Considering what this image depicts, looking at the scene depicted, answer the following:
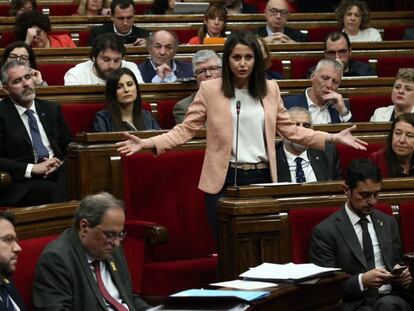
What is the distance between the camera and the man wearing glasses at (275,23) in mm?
5613

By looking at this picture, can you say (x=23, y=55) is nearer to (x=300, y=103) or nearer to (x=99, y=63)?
(x=99, y=63)

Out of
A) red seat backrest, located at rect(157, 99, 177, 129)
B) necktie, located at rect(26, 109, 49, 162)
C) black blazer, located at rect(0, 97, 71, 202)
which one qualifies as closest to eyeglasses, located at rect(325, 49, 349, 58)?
red seat backrest, located at rect(157, 99, 177, 129)

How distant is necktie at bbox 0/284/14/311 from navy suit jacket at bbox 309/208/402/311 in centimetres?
107

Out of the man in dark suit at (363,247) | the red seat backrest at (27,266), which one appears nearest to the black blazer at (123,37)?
the man in dark suit at (363,247)

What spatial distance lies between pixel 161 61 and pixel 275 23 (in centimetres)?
97

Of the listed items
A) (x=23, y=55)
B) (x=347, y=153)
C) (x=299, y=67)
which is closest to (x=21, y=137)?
(x=23, y=55)

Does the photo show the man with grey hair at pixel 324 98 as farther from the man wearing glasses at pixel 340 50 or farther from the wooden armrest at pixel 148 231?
the wooden armrest at pixel 148 231

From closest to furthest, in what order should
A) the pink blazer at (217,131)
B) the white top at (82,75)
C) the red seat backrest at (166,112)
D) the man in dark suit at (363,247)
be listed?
the man in dark suit at (363,247) → the pink blazer at (217,131) → the red seat backrest at (166,112) → the white top at (82,75)

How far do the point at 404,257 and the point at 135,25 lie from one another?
2896 mm

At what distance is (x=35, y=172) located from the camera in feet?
12.9

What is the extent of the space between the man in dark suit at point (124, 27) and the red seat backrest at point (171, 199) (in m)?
1.74

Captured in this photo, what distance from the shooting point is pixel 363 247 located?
3.29 metres

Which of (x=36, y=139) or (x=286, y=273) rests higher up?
(x=36, y=139)

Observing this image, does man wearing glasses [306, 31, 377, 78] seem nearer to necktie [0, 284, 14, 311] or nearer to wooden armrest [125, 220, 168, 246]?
wooden armrest [125, 220, 168, 246]
